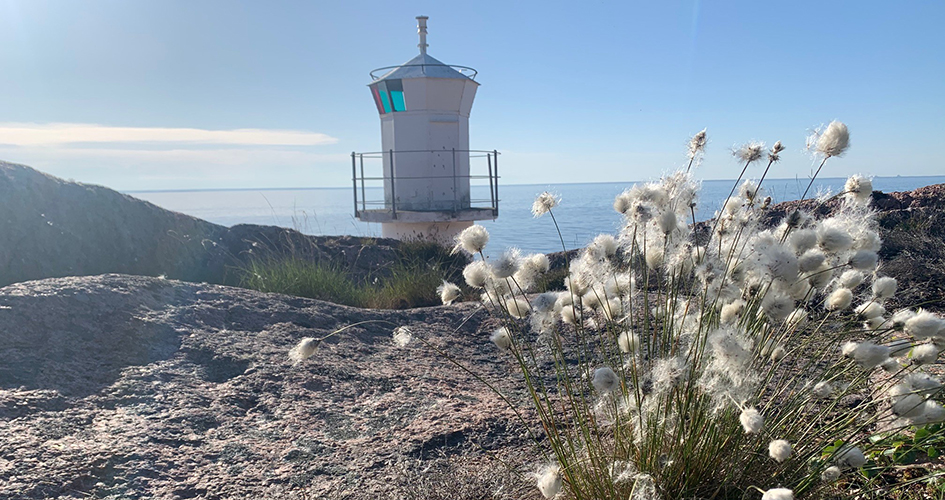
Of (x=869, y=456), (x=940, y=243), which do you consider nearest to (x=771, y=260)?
(x=869, y=456)

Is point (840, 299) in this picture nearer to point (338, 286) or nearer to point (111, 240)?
point (338, 286)

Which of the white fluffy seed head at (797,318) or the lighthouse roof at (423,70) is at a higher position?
the lighthouse roof at (423,70)

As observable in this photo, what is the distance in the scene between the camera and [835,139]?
6.24ft

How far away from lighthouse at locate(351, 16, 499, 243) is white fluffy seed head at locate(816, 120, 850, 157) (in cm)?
1197

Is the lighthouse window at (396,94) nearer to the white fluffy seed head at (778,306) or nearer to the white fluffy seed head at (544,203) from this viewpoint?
the white fluffy seed head at (544,203)

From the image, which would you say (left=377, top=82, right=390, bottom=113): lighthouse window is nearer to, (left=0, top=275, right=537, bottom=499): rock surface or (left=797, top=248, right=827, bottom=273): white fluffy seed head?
(left=0, top=275, right=537, bottom=499): rock surface

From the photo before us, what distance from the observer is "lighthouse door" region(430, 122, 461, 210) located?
14242 millimetres

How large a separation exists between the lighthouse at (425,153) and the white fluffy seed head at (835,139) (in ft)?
39.3

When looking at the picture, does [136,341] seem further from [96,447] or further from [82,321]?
[96,447]

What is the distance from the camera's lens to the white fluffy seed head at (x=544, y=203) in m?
2.13

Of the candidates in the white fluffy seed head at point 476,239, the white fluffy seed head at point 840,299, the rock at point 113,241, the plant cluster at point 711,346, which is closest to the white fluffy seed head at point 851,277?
the plant cluster at point 711,346

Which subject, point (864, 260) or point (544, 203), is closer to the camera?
point (864, 260)

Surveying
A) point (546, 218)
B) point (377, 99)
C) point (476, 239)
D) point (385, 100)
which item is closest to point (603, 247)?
point (476, 239)

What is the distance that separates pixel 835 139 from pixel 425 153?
12.7m
